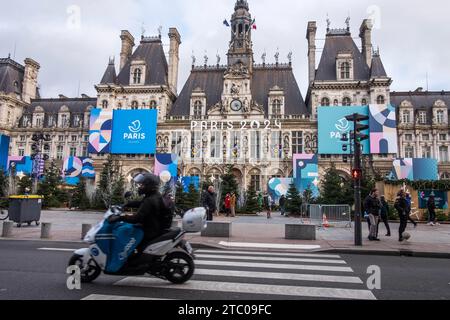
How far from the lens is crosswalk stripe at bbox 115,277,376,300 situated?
521 centimetres

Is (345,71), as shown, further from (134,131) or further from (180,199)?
(180,199)

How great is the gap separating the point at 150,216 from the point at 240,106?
39.4 metres

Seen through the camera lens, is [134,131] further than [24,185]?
Yes

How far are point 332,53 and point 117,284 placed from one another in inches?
Result: 1874

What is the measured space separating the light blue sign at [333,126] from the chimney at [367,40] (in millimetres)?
9941

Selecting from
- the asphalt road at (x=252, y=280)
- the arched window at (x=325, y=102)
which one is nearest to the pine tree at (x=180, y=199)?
the asphalt road at (x=252, y=280)

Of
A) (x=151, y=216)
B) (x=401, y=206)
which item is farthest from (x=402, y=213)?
(x=151, y=216)

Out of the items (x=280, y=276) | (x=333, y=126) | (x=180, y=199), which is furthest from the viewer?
(x=333, y=126)

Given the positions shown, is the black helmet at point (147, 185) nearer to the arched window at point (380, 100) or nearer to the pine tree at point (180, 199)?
the pine tree at point (180, 199)

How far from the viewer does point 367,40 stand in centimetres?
4812

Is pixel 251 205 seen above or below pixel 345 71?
below

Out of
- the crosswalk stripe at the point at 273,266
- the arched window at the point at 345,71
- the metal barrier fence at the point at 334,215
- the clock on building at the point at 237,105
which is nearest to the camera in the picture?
the crosswalk stripe at the point at 273,266

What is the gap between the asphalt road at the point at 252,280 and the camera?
5.12 m

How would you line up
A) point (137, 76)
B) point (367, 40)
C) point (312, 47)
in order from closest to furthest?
point (367, 40) → point (312, 47) → point (137, 76)
